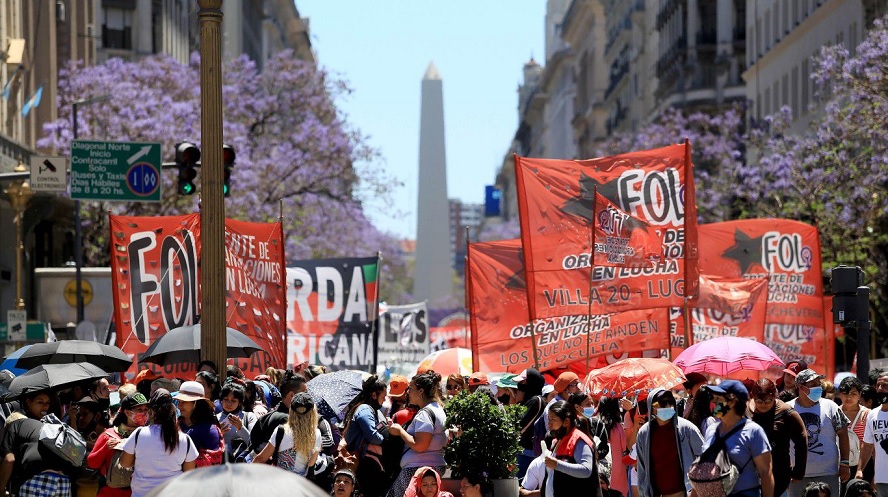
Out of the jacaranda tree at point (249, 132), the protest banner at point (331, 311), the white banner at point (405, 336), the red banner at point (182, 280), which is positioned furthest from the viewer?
the jacaranda tree at point (249, 132)

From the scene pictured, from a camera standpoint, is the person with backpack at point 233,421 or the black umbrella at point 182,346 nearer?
the person with backpack at point 233,421

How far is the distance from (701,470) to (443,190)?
4941 inches

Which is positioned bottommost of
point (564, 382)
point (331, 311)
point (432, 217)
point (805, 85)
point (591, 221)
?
point (564, 382)

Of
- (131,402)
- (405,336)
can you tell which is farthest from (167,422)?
(405,336)

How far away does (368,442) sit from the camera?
39.7 ft

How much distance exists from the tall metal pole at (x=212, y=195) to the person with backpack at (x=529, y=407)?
2.45 meters

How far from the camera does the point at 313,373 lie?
16016mm

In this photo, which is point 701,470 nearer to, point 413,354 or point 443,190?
point 413,354

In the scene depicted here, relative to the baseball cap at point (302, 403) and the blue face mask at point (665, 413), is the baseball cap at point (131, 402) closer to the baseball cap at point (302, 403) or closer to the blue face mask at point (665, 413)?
the baseball cap at point (302, 403)

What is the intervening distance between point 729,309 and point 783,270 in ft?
3.77

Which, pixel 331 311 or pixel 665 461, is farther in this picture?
pixel 331 311

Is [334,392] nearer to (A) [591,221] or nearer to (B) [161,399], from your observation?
(B) [161,399]

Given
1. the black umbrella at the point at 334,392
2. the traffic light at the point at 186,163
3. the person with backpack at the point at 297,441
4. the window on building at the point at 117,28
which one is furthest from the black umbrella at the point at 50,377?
the window on building at the point at 117,28

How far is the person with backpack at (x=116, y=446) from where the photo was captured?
10.6 m
